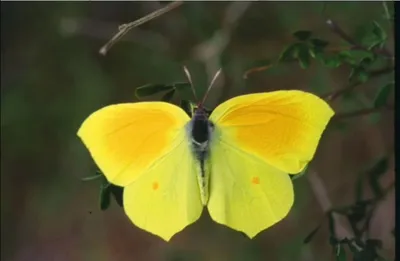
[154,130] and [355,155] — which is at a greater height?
[154,130]

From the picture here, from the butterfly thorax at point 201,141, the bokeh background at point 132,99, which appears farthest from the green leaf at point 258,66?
the butterfly thorax at point 201,141

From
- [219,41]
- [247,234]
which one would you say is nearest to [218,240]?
[247,234]

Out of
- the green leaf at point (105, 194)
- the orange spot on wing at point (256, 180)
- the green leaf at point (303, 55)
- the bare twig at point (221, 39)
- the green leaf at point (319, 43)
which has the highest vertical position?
the green leaf at point (319, 43)

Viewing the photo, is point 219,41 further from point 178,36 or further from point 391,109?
point 391,109

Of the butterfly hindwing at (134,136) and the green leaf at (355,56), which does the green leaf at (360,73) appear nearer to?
the green leaf at (355,56)

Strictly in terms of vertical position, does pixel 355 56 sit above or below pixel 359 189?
above

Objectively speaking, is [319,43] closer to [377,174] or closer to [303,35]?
[303,35]

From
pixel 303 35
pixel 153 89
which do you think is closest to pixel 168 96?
pixel 153 89
